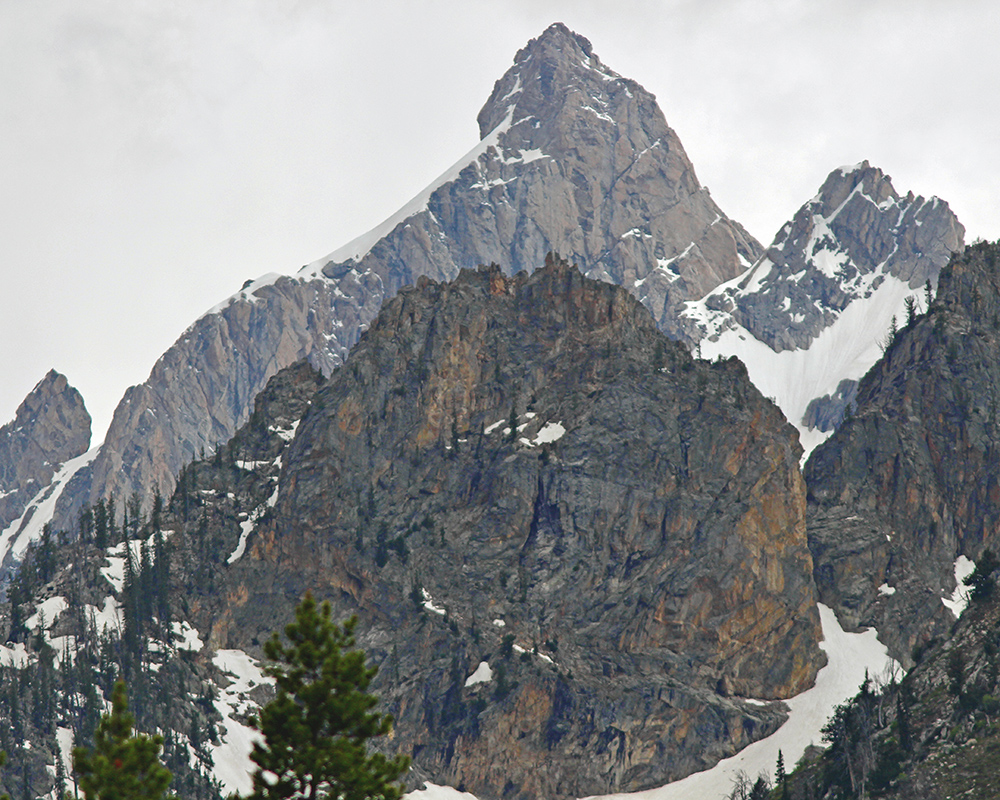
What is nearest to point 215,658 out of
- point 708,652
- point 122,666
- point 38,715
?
point 122,666

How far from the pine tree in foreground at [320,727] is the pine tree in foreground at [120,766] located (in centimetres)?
389

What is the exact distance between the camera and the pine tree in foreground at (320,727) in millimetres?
46062

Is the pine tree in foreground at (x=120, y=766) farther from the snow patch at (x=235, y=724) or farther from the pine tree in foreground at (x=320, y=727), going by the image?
the snow patch at (x=235, y=724)

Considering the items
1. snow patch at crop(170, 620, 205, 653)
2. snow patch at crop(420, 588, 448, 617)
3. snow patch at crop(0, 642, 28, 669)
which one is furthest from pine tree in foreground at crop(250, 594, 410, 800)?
snow patch at crop(170, 620, 205, 653)

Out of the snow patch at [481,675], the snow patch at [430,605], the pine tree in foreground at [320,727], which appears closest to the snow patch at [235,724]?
the snow patch at [430,605]

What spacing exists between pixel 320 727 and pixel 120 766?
23.9 ft

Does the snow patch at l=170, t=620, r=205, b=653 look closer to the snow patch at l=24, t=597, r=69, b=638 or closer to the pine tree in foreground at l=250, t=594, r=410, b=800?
the snow patch at l=24, t=597, r=69, b=638

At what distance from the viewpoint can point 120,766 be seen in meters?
42.8

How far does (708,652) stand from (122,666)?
3295 inches

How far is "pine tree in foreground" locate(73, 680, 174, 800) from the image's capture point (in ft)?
138

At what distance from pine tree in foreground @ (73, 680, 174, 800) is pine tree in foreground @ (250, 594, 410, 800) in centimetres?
389

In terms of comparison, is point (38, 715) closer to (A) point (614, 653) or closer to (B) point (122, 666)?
(B) point (122, 666)

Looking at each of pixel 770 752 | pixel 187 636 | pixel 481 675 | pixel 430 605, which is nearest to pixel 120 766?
pixel 481 675

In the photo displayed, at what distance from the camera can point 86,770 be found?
4247 centimetres
